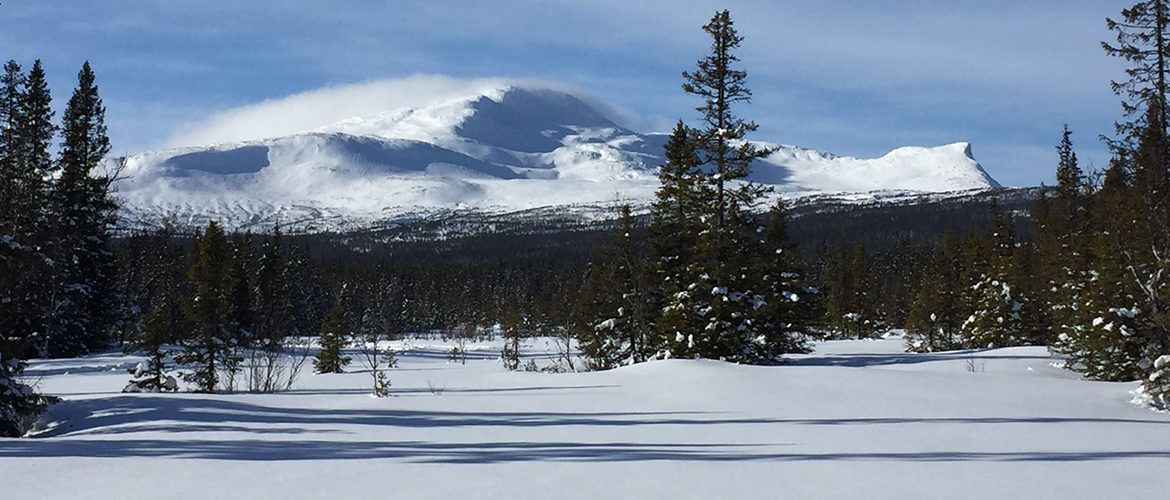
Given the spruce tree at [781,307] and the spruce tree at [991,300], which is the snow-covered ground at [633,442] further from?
the spruce tree at [991,300]

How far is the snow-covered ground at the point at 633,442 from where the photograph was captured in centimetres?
646

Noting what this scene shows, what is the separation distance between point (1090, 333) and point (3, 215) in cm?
2117

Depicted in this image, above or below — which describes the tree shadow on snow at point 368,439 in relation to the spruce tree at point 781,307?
below

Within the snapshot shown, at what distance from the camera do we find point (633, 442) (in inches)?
357

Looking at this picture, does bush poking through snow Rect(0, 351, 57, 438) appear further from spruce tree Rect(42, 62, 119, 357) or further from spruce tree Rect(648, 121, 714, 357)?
spruce tree Rect(42, 62, 119, 357)

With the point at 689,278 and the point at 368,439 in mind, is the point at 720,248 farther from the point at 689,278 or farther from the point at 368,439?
the point at 368,439

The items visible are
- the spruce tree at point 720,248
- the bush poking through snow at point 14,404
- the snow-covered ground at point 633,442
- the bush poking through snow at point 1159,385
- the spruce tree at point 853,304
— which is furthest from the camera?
the spruce tree at point 853,304

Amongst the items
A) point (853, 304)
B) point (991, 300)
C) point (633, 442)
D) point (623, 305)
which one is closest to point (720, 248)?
point (623, 305)

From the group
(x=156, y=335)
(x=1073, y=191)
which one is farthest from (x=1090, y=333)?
(x=1073, y=191)

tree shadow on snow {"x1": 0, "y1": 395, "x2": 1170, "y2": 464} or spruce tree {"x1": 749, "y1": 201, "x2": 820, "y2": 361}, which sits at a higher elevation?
spruce tree {"x1": 749, "y1": 201, "x2": 820, "y2": 361}

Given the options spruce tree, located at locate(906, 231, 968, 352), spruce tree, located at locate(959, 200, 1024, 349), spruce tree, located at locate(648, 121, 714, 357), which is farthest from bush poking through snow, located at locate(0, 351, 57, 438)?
spruce tree, located at locate(906, 231, 968, 352)

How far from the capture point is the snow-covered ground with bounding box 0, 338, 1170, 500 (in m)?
6.46

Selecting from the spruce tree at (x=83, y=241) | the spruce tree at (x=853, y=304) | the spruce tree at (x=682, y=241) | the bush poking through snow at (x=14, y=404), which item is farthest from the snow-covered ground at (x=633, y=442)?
the spruce tree at (x=853, y=304)

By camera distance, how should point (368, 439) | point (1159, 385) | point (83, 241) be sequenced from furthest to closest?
point (83, 241) → point (1159, 385) → point (368, 439)
